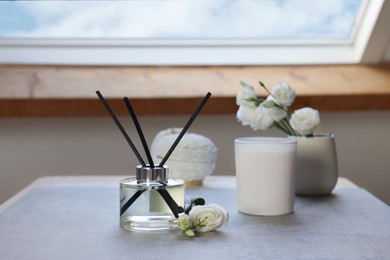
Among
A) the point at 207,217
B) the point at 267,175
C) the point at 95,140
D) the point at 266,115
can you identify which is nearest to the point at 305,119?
the point at 266,115

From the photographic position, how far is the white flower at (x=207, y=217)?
1041 mm

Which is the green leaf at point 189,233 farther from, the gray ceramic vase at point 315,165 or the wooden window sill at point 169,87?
the wooden window sill at point 169,87

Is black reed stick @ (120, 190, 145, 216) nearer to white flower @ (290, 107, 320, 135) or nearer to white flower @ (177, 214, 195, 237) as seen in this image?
white flower @ (177, 214, 195, 237)

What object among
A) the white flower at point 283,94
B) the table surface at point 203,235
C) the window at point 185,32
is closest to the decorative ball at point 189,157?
the table surface at point 203,235

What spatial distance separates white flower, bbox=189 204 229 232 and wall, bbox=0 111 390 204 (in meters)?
1.21

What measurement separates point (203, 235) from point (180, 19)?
1.49 metres

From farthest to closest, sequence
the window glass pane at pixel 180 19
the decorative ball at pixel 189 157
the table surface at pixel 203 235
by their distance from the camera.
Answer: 1. the window glass pane at pixel 180 19
2. the decorative ball at pixel 189 157
3. the table surface at pixel 203 235

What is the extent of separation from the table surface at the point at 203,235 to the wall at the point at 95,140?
836mm

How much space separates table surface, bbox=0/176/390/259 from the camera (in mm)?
924

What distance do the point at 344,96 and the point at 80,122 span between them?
0.96 metres

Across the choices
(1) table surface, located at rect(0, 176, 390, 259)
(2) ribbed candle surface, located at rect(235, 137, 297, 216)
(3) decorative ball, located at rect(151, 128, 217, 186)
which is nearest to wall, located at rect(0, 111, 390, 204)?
(3) decorative ball, located at rect(151, 128, 217, 186)

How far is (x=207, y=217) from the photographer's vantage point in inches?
41.2

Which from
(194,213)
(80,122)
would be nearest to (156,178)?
(194,213)

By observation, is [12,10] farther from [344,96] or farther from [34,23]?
[344,96]
